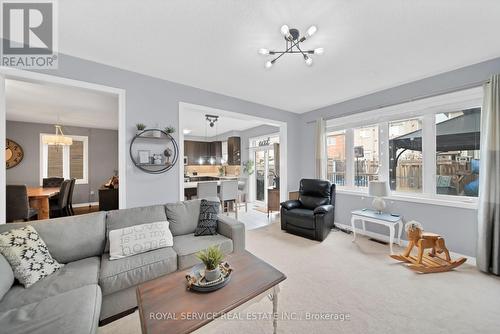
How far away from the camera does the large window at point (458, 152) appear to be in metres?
2.81

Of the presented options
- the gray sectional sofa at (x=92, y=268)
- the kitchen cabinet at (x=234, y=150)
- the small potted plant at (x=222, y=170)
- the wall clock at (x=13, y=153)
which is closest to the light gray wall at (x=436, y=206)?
the gray sectional sofa at (x=92, y=268)

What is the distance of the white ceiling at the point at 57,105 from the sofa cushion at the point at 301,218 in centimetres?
358

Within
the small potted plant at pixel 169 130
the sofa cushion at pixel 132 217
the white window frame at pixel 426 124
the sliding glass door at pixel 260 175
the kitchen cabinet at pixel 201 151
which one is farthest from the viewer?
→ the kitchen cabinet at pixel 201 151

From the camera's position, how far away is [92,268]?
1729 mm

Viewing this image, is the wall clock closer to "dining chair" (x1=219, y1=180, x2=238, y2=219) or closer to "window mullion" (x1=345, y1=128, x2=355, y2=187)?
"dining chair" (x1=219, y1=180, x2=238, y2=219)

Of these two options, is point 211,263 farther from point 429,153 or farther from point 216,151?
point 216,151

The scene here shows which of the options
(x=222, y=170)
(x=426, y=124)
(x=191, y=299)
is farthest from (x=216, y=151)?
(x=191, y=299)

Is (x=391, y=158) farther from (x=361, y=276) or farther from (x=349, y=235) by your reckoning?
(x=361, y=276)

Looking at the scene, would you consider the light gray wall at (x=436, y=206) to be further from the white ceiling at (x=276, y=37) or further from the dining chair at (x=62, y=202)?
the dining chair at (x=62, y=202)

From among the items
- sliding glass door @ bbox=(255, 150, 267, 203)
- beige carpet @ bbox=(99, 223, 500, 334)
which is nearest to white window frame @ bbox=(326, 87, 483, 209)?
beige carpet @ bbox=(99, 223, 500, 334)

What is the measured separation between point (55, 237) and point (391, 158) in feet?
15.7

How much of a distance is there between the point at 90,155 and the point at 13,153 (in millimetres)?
1633

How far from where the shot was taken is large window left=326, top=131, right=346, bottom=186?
438cm

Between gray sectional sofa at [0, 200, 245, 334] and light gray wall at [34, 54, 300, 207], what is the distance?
2.06ft
